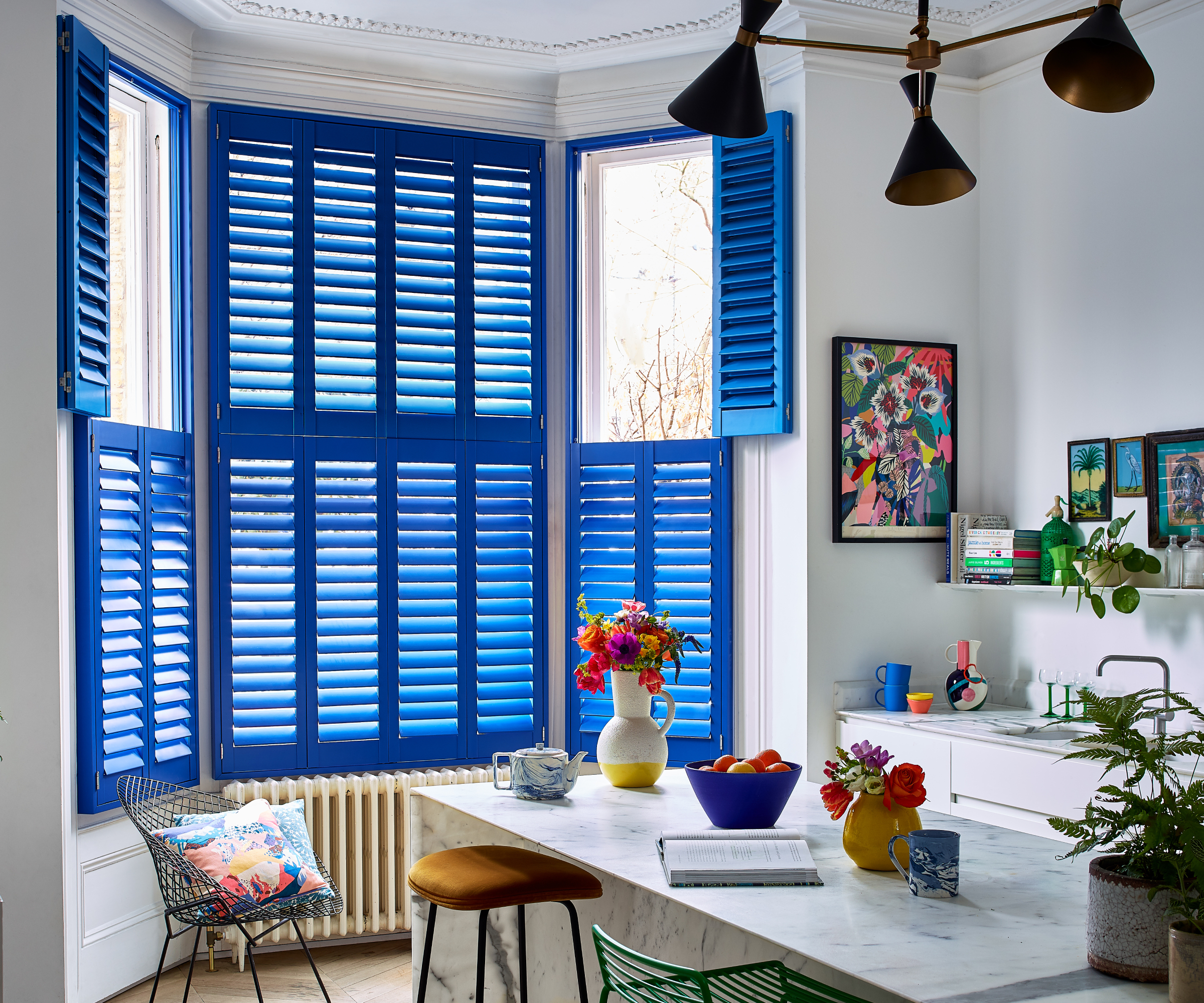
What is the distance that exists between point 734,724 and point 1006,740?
1.11 meters

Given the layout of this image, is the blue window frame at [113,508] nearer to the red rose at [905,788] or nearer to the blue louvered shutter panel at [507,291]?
the blue louvered shutter panel at [507,291]

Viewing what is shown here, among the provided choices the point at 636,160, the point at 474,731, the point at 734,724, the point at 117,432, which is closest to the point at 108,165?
the point at 117,432

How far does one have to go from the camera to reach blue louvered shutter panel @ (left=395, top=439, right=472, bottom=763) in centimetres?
424

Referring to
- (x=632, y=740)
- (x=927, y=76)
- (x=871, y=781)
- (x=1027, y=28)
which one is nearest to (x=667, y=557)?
(x=632, y=740)

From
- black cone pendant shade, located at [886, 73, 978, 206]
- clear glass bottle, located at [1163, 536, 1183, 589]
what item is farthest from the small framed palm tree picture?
black cone pendant shade, located at [886, 73, 978, 206]

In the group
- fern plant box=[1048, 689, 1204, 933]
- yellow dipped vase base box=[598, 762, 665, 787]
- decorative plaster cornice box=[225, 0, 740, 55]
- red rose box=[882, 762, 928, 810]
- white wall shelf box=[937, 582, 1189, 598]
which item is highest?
decorative plaster cornice box=[225, 0, 740, 55]

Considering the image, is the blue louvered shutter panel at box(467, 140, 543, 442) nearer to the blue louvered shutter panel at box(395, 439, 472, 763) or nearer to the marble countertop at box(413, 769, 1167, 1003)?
the blue louvered shutter panel at box(395, 439, 472, 763)

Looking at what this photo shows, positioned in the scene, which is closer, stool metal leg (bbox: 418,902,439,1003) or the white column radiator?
stool metal leg (bbox: 418,902,439,1003)

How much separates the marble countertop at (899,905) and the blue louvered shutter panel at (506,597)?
164 centimetres

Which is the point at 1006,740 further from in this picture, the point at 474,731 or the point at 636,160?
the point at 636,160

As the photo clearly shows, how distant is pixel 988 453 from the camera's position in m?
4.27

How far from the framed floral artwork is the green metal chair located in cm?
231

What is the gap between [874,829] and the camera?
2.05 meters

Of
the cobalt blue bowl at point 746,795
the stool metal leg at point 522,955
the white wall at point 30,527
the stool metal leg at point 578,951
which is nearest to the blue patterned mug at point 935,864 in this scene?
the cobalt blue bowl at point 746,795
